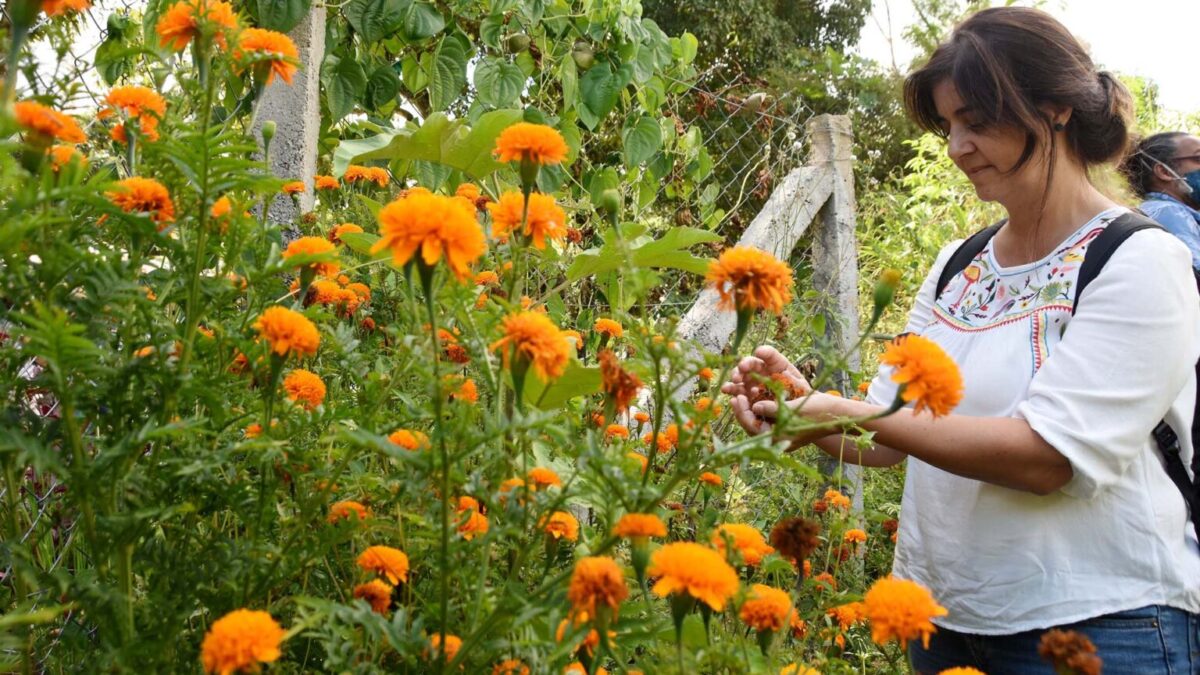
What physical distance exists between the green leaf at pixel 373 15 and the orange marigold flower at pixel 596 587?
1.85 meters

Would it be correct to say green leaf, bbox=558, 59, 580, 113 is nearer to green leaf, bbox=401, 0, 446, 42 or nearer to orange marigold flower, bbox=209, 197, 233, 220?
green leaf, bbox=401, 0, 446, 42

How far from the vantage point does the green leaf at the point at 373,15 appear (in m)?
2.24

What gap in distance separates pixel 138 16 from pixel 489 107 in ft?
2.98

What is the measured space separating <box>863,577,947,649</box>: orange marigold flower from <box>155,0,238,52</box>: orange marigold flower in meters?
0.82

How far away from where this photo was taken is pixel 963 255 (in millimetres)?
1792

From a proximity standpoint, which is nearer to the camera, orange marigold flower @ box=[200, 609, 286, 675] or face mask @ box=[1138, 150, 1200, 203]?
orange marigold flower @ box=[200, 609, 286, 675]

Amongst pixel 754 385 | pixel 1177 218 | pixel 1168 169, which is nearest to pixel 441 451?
pixel 754 385

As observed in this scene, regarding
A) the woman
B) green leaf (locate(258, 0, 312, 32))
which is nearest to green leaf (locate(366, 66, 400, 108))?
green leaf (locate(258, 0, 312, 32))

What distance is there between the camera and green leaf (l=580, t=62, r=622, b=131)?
2662 millimetres

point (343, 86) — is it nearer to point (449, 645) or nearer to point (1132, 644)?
point (449, 645)

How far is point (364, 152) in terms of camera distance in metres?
1.91

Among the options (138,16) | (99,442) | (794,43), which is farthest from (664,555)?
(794,43)

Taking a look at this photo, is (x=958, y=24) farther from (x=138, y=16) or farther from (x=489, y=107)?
(x=138, y=16)

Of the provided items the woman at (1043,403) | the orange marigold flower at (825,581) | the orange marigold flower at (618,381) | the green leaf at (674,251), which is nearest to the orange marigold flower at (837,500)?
the woman at (1043,403)
